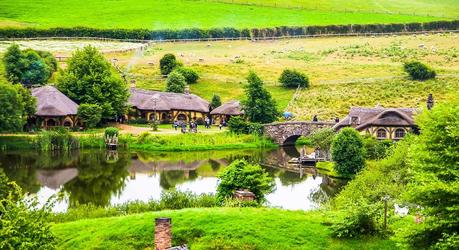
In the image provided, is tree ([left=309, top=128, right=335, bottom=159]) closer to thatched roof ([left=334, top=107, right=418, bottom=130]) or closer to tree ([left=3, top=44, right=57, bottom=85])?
thatched roof ([left=334, top=107, right=418, bottom=130])

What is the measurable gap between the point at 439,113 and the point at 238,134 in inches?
2003

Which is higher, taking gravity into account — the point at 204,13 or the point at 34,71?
the point at 204,13

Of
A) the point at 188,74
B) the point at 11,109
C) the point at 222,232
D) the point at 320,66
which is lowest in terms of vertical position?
the point at 222,232

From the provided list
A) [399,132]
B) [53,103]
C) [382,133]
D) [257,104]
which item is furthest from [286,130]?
[53,103]

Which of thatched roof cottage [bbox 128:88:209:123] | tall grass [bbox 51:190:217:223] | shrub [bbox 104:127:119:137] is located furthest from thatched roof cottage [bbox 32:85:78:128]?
tall grass [bbox 51:190:217:223]

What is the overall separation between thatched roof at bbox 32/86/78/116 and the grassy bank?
4.81 metres

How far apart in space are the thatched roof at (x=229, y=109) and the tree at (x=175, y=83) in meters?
7.09

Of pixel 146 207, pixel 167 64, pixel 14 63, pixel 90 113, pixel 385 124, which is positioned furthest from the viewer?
pixel 167 64

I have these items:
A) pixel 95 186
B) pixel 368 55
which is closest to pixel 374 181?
pixel 95 186

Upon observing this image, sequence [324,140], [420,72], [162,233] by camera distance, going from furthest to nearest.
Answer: [420,72] → [324,140] → [162,233]

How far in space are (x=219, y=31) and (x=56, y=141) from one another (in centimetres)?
6266

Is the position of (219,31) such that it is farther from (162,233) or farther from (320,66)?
(162,233)

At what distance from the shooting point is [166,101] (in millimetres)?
84188

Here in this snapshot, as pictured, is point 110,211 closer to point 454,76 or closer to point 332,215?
point 332,215
